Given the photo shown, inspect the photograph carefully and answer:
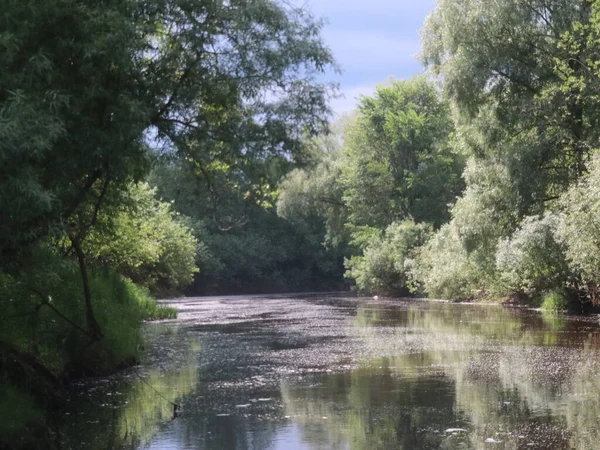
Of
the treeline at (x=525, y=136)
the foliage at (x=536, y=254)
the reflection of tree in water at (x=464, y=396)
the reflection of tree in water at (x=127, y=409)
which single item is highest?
the treeline at (x=525, y=136)

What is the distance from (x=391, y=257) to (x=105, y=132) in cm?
4857

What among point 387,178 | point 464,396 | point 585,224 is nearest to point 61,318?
point 464,396

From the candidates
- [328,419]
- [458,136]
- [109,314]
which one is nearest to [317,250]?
[458,136]

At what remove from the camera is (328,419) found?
39.9 feet

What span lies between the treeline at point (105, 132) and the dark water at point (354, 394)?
1.18 m

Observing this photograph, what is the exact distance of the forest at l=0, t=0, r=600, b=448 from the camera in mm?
11039

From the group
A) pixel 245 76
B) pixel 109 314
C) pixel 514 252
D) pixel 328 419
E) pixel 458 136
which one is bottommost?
pixel 328 419

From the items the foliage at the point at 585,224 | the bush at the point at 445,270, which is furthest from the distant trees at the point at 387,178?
the foliage at the point at 585,224

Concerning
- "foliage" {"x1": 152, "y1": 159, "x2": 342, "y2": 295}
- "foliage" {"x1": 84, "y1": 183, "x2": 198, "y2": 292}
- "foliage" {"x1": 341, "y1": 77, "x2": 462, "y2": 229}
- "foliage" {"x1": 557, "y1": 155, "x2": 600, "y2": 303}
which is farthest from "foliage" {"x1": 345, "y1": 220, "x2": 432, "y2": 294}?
"foliage" {"x1": 557, "y1": 155, "x2": 600, "y2": 303}

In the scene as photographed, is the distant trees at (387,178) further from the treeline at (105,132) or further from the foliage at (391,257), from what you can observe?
the treeline at (105,132)

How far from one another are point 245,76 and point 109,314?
7454 millimetres

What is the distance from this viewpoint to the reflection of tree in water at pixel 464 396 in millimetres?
10695

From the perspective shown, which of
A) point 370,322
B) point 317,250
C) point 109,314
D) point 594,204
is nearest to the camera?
point 109,314

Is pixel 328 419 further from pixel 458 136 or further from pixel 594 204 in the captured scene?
pixel 458 136
